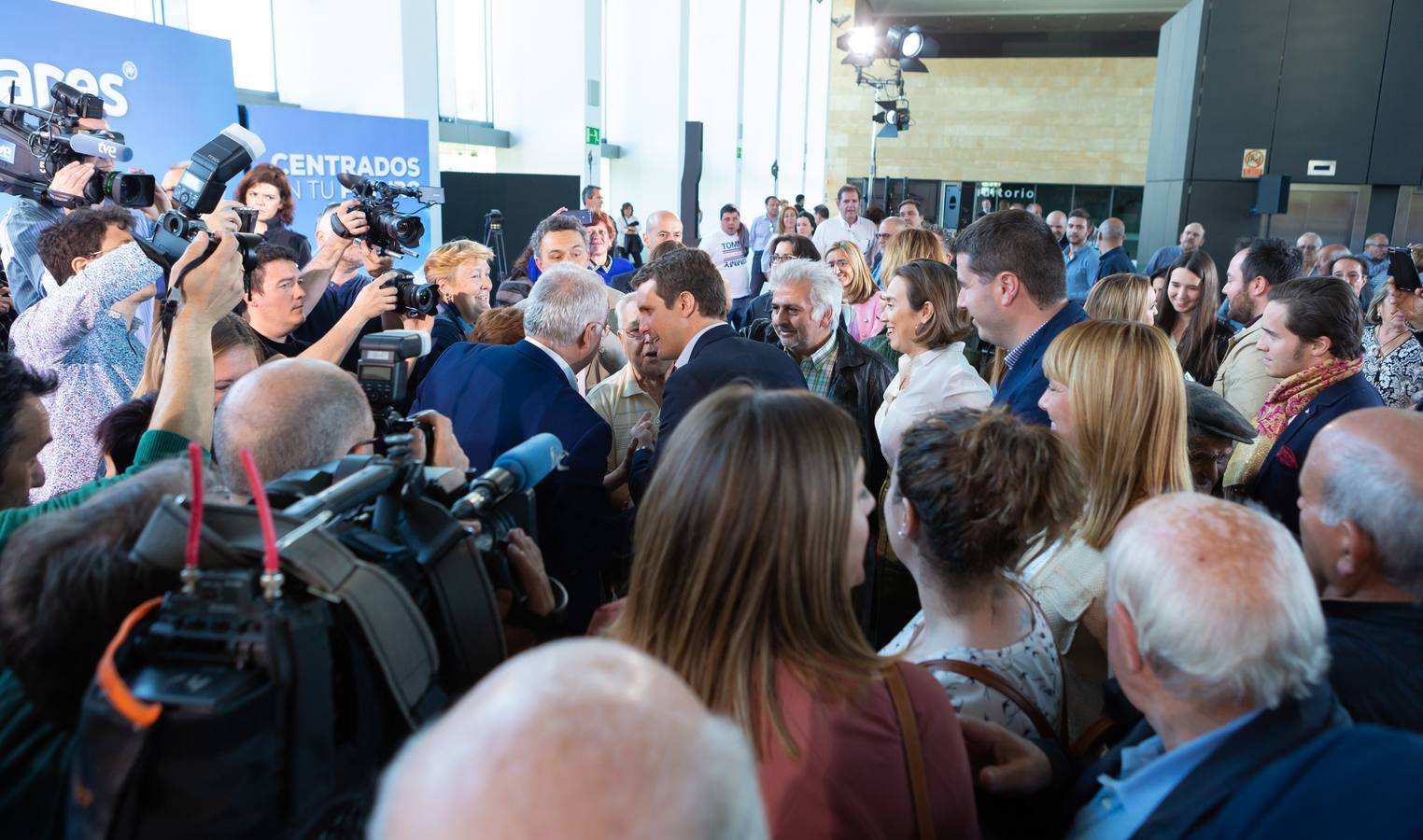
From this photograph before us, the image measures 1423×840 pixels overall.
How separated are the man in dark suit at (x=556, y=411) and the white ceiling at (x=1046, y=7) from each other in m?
16.8

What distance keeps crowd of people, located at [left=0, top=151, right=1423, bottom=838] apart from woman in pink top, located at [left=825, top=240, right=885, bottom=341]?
230cm

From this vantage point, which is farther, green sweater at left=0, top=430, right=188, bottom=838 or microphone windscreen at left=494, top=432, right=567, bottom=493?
microphone windscreen at left=494, top=432, right=567, bottom=493

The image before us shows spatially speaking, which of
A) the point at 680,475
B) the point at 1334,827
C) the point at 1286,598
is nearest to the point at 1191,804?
the point at 1334,827

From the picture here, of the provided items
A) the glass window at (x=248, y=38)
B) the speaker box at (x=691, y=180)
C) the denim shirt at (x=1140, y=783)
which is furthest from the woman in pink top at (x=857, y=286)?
the speaker box at (x=691, y=180)

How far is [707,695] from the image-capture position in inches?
43.1

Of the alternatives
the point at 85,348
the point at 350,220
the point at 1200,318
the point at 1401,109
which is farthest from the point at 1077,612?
the point at 1401,109

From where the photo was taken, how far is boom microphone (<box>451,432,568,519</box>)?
1283mm

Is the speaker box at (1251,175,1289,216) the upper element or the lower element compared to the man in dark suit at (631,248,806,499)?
upper

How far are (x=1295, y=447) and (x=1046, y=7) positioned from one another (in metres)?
16.8

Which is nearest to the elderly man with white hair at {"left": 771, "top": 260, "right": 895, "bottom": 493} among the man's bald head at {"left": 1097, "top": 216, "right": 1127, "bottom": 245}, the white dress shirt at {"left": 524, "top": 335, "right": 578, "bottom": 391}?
the white dress shirt at {"left": 524, "top": 335, "right": 578, "bottom": 391}

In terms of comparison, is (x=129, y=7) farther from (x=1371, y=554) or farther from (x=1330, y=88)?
(x=1330, y=88)

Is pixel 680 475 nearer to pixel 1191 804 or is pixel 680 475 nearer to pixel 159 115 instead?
pixel 1191 804

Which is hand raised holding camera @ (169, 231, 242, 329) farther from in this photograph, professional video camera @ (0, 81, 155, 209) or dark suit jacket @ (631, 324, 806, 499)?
dark suit jacket @ (631, 324, 806, 499)

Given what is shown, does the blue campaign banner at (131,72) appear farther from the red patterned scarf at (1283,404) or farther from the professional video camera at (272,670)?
the red patterned scarf at (1283,404)
